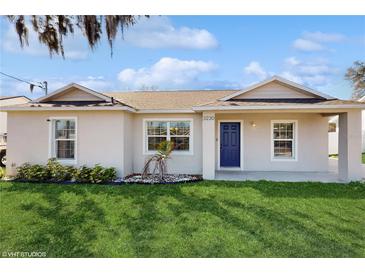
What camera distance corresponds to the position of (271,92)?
33.1 ft

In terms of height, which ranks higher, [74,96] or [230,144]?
[74,96]

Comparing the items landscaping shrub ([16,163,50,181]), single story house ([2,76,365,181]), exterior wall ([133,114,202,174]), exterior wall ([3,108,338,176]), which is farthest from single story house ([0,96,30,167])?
exterior wall ([133,114,202,174])

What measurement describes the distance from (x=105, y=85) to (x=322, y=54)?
13291 mm

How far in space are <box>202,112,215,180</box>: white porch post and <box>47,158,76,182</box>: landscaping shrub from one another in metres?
4.72

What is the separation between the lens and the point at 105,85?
17531 mm

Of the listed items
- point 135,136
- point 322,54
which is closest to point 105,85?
point 135,136

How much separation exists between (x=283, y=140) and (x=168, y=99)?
215 inches

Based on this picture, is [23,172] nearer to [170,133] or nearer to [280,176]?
[170,133]

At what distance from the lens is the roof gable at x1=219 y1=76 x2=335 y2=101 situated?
9.91 metres

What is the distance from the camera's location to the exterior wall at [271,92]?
10031 mm

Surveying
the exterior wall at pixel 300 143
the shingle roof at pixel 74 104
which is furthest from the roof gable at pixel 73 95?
the exterior wall at pixel 300 143

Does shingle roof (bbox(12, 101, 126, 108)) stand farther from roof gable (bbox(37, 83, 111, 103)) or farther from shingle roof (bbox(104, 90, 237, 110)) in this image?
shingle roof (bbox(104, 90, 237, 110))

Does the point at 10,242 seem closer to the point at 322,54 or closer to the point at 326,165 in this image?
the point at 326,165

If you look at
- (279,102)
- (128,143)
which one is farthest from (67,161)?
(279,102)
